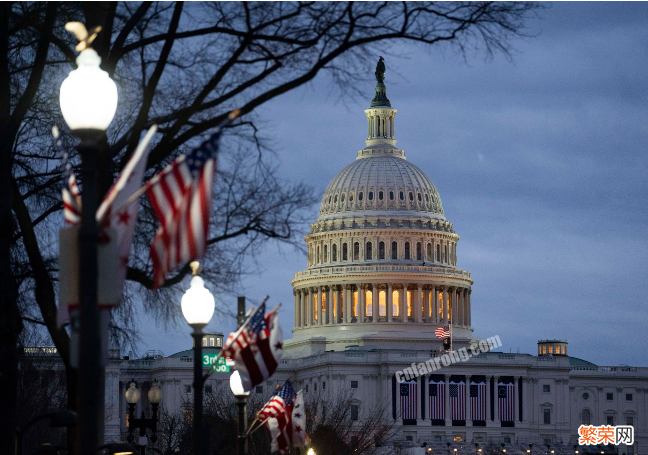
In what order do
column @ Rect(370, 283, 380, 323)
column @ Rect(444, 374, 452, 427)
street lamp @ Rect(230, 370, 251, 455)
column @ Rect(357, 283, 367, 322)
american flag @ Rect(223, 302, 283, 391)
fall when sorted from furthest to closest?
column @ Rect(370, 283, 380, 323) → column @ Rect(357, 283, 367, 322) → column @ Rect(444, 374, 452, 427) → street lamp @ Rect(230, 370, 251, 455) → american flag @ Rect(223, 302, 283, 391)

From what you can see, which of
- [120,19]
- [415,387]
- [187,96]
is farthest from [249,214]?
[415,387]

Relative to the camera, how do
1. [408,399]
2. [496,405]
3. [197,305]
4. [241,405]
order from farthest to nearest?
[496,405] < [408,399] < [241,405] < [197,305]

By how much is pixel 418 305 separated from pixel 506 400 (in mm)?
16474

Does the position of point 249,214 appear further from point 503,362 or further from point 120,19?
point 503,362

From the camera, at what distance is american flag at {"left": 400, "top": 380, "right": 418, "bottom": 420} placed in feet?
590

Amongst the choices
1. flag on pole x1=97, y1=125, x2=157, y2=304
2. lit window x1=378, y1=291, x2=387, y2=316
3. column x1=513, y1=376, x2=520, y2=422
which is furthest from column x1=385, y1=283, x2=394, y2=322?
flag on pole x1=97, y1=125, x2=157, y2=304

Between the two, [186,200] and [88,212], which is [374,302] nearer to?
[186,200]

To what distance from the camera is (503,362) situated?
604ft

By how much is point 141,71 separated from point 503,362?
159m

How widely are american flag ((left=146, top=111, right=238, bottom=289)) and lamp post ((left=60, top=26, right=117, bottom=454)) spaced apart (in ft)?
4.69

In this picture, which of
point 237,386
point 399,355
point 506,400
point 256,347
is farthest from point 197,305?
point 506,400

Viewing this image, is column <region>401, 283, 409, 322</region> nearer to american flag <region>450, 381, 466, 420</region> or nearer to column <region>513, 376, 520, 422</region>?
american flag <region>450, 381, 466, 420</region>

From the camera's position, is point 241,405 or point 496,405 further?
point 496,405

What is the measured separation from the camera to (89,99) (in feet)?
55.3
